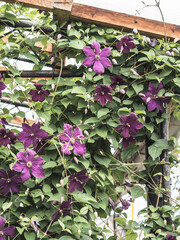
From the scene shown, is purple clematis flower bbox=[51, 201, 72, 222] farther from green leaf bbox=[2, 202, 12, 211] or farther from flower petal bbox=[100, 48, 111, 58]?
flower petal bbox=[100, 48, 111, 58]

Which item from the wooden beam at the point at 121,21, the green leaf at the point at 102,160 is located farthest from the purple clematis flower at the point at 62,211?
the wooden beam at the point at 121,21

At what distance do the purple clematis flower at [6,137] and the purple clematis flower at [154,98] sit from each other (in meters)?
0.56

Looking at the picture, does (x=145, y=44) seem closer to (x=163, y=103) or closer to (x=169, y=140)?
(x=163, y=103)

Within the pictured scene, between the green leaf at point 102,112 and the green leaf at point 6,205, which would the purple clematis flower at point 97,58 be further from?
the green leaf at point 6,205

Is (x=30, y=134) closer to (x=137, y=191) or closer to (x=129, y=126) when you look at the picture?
(x=129, y=126)

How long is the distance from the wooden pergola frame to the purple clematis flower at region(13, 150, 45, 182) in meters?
0.63

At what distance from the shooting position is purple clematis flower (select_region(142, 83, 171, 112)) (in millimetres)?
1510

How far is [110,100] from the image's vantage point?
1426 millimetres

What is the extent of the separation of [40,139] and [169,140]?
1.85ft

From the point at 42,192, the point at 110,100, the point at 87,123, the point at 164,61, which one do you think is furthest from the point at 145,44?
the point at 42,192

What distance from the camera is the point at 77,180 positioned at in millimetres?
1304

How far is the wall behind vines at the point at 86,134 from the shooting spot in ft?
4.28

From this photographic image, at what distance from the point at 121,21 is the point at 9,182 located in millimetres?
→ 836

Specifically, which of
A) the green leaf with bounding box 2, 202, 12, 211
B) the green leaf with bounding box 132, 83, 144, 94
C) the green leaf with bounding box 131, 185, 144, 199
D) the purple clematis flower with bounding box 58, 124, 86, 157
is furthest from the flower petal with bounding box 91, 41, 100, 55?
the green leaf with bounding box 2, 202, 12, 211
